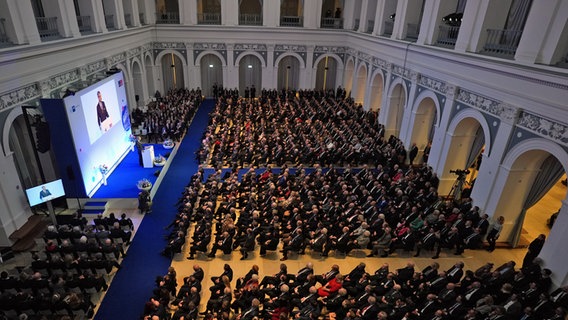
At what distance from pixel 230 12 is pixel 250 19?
3.22 metres

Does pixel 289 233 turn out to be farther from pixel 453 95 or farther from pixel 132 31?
pixel 132 31

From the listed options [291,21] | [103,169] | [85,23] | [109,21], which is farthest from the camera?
[291,21]

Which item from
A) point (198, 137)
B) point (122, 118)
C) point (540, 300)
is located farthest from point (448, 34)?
point (122, 118)

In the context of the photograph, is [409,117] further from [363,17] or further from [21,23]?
[21,23]

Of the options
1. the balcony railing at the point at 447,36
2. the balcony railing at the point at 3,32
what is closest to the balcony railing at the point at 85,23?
the balcony railing at the point at 3,32

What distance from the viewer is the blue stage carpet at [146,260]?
31.3 ft

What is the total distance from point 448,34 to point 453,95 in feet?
10.1

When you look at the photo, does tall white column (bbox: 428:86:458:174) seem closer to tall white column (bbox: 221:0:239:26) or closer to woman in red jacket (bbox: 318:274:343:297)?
woman in red jacket (bbox: 318:274:343:297)

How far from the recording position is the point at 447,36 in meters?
15.1

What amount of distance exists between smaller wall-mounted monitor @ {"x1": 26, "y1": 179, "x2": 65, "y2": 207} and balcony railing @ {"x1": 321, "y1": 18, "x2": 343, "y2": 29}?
77.6ft

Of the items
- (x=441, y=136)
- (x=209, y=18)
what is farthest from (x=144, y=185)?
(x=209, y=18)

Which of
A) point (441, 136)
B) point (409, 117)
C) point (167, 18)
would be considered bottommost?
point (409, 117)

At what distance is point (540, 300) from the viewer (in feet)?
28.9

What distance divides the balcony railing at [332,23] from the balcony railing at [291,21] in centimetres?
195
